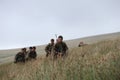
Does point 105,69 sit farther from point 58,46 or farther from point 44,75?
point 58,46

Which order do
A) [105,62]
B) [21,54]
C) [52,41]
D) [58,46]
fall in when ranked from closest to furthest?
[105,62]
[58,46]
[52,41]
[21,54]

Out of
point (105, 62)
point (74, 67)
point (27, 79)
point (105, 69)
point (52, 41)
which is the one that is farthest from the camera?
point (52, 41)

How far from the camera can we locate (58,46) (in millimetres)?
13391

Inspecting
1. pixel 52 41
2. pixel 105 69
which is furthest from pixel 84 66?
pixel 52 41

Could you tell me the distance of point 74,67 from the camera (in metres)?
5.86

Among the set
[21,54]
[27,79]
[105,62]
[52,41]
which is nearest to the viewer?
[105,62]

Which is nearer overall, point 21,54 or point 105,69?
point 105,69

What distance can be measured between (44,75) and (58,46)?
24.3 ft

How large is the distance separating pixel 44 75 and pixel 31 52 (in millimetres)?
10626

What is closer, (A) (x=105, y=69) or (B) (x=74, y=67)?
(A) (x=105, y=69)

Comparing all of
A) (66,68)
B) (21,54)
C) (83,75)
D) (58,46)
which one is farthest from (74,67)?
(21,54)

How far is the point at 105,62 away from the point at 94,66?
20 cm

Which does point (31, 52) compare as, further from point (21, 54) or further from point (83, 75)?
point (83, 75)

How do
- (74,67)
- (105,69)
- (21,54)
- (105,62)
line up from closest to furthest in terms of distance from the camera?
1. (105,69)
2. (105,62)
3. (74,67)
4. (21,54)
